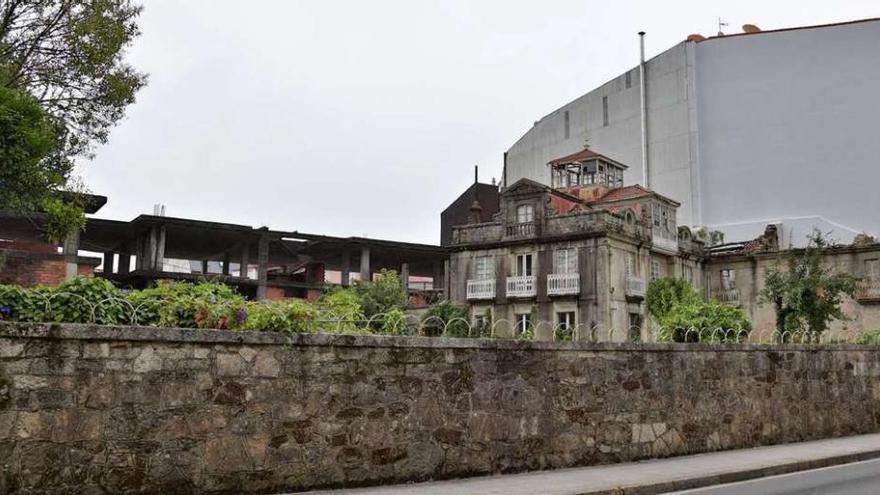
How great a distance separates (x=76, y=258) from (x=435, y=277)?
27714mm

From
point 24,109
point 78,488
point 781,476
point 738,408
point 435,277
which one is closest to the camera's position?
point 78,488

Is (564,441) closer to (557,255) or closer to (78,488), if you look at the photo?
(78,488)

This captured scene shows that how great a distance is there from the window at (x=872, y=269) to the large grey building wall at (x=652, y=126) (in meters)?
10.2

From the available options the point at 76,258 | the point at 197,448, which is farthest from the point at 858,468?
the point at 76,258

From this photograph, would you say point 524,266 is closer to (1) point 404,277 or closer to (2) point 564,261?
(2) point 564,261

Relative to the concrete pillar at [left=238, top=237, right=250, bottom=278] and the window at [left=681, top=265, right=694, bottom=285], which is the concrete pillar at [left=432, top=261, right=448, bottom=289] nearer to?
the concrete pillar at [left=238, top=237, right=250, bottom=278]

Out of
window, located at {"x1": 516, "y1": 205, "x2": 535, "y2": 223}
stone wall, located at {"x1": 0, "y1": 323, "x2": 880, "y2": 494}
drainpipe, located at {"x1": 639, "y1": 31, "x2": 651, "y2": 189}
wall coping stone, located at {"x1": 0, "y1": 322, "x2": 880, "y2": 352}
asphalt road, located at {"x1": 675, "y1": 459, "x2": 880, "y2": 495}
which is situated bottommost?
asphalt road, located at {"x1": 675, "y1": 459, "x2": 880, "y2": 495}

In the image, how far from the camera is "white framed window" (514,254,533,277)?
43.1m

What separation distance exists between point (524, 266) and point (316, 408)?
114 feet

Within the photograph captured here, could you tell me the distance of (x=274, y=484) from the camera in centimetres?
841

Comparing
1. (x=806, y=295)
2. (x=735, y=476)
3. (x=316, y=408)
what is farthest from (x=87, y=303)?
(x=806, y=295)

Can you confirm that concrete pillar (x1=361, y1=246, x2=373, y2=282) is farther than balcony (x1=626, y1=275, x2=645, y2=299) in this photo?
Yes

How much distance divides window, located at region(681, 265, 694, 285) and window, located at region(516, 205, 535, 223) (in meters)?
9.53

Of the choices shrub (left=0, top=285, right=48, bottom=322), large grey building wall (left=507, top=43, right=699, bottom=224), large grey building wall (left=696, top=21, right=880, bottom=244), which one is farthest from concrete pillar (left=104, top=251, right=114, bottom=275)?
shrub (left=0, top=285, right=48, bottom=322)
